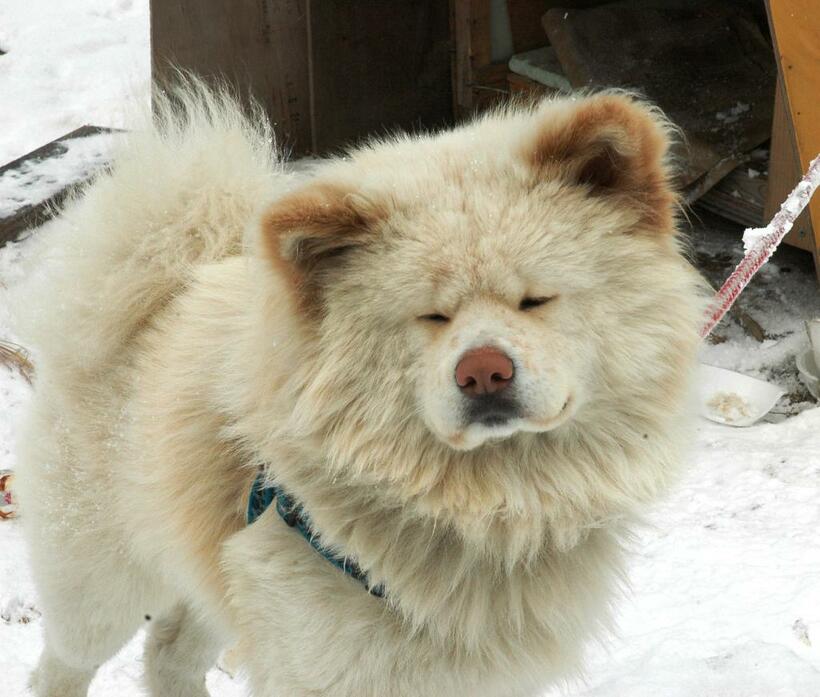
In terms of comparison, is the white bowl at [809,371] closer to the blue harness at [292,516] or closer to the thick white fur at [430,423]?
the thick white fur at [430,423]

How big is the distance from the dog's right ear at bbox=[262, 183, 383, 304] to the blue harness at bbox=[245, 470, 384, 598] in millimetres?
501

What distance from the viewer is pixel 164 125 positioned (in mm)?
3398

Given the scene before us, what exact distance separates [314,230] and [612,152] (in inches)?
26.9

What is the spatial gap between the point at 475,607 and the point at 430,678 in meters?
0.20

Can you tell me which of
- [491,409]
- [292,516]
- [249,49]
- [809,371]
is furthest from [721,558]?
[249,49]

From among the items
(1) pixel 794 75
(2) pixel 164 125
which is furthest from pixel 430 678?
(1) pixel 794 75

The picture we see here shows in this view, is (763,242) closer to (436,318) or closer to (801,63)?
(436,318)

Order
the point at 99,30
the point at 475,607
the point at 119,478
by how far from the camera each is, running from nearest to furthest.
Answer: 1. the point at 475,607
2. the point at 119,478
3. the point at 99,30

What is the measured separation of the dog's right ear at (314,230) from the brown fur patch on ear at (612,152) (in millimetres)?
421

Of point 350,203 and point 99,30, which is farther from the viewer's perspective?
point 99,30

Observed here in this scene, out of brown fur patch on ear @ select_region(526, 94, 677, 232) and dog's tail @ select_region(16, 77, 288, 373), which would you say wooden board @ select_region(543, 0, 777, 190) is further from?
brown fur patch on ear @ select_region(526, 94, 677, 232)

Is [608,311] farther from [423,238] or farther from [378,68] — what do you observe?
[378,68]

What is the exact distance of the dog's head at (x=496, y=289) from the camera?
221 centimetres

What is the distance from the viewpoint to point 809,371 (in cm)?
572
